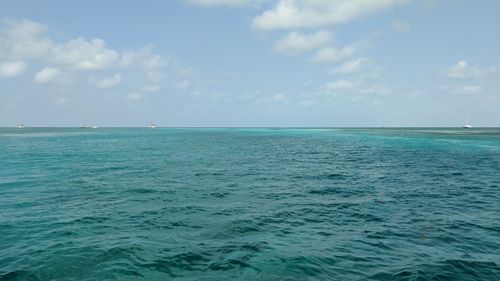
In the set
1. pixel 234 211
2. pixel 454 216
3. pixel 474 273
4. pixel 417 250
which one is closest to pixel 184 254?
pixel 234 211

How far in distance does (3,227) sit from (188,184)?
15623 mm

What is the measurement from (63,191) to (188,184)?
35.7 feet

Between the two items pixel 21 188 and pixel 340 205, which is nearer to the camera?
pixel 340 205

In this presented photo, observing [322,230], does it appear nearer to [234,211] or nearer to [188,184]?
[234,211]

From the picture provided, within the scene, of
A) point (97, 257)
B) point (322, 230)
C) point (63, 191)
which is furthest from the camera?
point (63, 191)

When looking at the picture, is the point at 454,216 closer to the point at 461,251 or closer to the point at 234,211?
the point at 461,251

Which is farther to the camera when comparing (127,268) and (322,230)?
(322,230)

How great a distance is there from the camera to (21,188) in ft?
93.5

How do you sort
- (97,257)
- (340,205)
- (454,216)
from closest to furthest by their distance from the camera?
(97,257)
(454,216)
(340,205)

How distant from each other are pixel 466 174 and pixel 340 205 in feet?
76.8

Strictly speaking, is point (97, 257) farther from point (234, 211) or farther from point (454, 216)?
point (454, 216)

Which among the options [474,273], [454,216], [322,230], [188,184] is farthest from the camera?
[188,184]

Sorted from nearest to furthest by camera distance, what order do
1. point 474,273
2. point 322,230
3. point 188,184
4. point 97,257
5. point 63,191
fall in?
point 474,273, point 97,257, point 322,230, point 63,191, point 188,184

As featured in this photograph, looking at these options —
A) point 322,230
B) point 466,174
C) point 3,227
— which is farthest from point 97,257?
point 466,174
